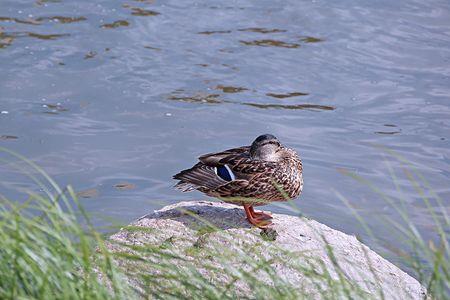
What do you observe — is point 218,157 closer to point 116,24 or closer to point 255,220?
point 255,220

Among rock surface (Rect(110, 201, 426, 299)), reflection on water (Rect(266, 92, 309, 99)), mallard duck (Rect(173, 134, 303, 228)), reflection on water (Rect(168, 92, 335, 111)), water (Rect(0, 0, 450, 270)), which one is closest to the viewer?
rock surface (Rect(110, 201, 426, 299))

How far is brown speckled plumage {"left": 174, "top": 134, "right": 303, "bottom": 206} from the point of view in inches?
251

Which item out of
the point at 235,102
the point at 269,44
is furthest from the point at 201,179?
the point at 269,44

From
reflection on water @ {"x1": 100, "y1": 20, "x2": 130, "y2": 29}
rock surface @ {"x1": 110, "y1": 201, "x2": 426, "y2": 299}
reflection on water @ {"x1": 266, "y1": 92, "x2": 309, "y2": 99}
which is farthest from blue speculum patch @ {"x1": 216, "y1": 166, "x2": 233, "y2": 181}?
reflection on water @ {"x1": 100, "y1": 20, "x2": 130, "y2": 29}

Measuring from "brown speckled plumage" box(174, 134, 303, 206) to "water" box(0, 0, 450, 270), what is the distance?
1491 mm

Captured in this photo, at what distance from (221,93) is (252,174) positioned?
Answer: 426cm

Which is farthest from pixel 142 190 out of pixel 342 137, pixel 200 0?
pixel 200 0

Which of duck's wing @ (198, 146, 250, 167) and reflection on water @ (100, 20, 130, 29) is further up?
duck's wing @ (198, 146, 250, 167)

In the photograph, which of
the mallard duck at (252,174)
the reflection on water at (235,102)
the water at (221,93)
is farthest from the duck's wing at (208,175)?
the reflection on water at (235,102)

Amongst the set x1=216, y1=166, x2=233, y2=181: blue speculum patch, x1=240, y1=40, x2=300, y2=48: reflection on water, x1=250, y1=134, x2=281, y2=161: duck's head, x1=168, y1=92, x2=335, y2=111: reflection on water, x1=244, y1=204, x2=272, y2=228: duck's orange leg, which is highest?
x1=250, y1=134, x2=281, y2=161: duck's head

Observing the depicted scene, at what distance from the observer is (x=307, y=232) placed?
19.5ft

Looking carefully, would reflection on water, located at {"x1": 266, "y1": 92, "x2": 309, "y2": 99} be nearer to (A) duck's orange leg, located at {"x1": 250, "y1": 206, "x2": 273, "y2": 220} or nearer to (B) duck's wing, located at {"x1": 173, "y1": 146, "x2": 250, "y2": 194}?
(B) duck's wing, located at {"x1": 173, "y1": 146, "x2": 250, "y2": 194}

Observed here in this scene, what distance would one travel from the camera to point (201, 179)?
6.49 metres

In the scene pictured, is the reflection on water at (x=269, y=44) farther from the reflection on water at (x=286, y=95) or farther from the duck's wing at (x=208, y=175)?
the duck's wing at (x=208, y=175)
